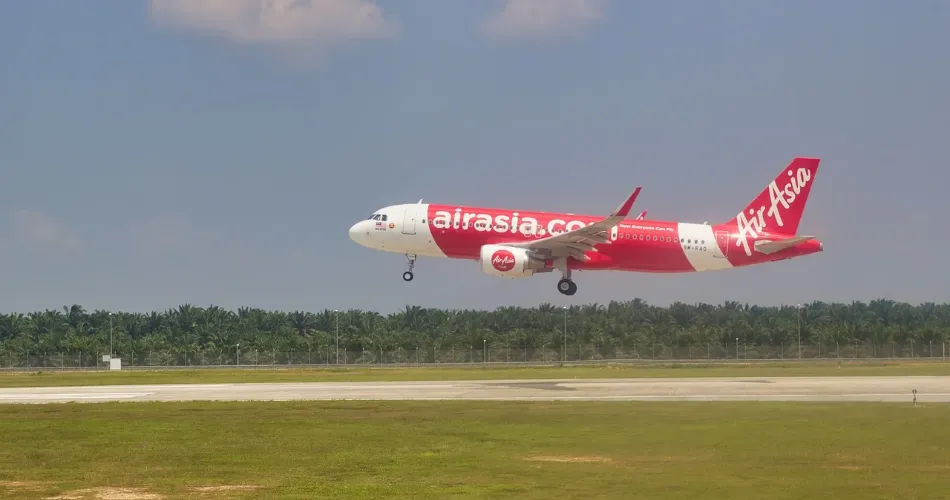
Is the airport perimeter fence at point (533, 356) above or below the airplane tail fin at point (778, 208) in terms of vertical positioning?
below

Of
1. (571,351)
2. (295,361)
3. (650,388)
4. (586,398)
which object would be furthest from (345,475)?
(295,361)

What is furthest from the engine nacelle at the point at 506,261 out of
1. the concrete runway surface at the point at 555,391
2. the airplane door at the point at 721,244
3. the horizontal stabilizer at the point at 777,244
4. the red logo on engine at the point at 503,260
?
the horizontal stabilizer at the point at 777,244

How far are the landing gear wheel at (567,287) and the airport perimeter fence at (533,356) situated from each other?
108ft

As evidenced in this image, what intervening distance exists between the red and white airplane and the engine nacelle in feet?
0.17

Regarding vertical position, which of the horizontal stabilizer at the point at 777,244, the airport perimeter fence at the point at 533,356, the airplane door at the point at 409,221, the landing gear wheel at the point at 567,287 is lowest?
the airport perimeter fence at the point at 533,356

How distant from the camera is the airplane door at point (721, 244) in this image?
59094mm

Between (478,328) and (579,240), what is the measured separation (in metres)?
74.5

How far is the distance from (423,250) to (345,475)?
34191 mm

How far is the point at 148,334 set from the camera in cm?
14700

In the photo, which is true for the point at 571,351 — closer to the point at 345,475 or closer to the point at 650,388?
the point at 650,388

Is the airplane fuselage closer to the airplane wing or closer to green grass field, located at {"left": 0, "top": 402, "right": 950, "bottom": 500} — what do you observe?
the airplane wing

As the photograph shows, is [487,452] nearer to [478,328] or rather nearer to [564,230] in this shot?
[564,230]

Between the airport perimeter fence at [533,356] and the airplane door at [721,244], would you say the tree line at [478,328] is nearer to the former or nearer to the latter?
the airport perimeter fence at [533,356]

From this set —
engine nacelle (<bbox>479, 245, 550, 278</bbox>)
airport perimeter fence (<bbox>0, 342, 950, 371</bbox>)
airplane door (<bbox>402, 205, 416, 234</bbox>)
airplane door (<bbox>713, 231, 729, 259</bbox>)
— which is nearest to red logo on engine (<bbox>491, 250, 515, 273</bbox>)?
engine nacelle (<bbox>479, 245, 550, 278</bbox>)
